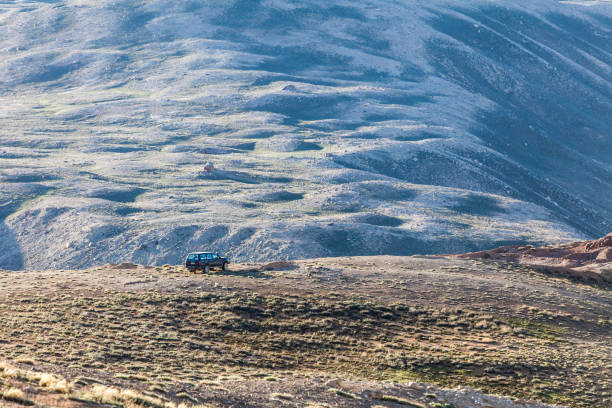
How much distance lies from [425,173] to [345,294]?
10604 cm

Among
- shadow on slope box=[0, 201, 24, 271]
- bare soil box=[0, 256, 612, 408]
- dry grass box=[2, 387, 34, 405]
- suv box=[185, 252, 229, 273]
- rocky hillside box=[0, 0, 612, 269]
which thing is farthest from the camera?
rocky hillside box=[0, 0, 612, 269]

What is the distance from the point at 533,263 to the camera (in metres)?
66.2

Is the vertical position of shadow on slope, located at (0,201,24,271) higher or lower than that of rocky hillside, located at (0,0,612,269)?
lower

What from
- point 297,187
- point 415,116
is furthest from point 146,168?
point 415,116

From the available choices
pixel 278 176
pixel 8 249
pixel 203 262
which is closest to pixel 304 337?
pixel 203 262

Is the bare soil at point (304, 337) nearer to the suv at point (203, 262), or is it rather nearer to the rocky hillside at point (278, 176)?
the suv at point (203, 262)

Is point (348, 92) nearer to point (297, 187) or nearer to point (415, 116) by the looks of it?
point (415, 116)

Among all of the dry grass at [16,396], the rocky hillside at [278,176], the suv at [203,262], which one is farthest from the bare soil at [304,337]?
the rocky hillside at [278,176]

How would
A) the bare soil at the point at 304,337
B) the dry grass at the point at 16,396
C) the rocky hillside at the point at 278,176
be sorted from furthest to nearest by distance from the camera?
the rocky hillside at the point at 278,176 < the bare soil at the point at 304,337 < the dry grass at the point at 16,396

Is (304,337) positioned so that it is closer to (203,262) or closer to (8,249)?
(203,262)

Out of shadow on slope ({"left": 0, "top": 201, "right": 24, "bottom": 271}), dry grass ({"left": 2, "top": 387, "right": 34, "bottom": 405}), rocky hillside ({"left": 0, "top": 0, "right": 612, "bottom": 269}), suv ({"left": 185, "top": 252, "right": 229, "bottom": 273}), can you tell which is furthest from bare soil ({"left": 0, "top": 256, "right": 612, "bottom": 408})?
shadow on slope ({"left": 0, "top": 201, "right": 24, "bottom": 271})

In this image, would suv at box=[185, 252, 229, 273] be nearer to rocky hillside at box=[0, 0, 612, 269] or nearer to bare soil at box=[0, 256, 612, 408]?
bare soil at box=[0, 256, 612, 408]

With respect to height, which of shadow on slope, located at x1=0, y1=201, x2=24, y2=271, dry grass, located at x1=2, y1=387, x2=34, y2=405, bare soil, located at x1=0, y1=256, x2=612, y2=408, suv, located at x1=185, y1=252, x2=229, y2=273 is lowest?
shadow on slope, located at x1=0, y1=201, x2=24, y2=271

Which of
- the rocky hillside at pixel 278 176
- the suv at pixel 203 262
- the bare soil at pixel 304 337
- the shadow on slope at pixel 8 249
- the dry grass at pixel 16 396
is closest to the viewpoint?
the dry grass at pixel 16 396
